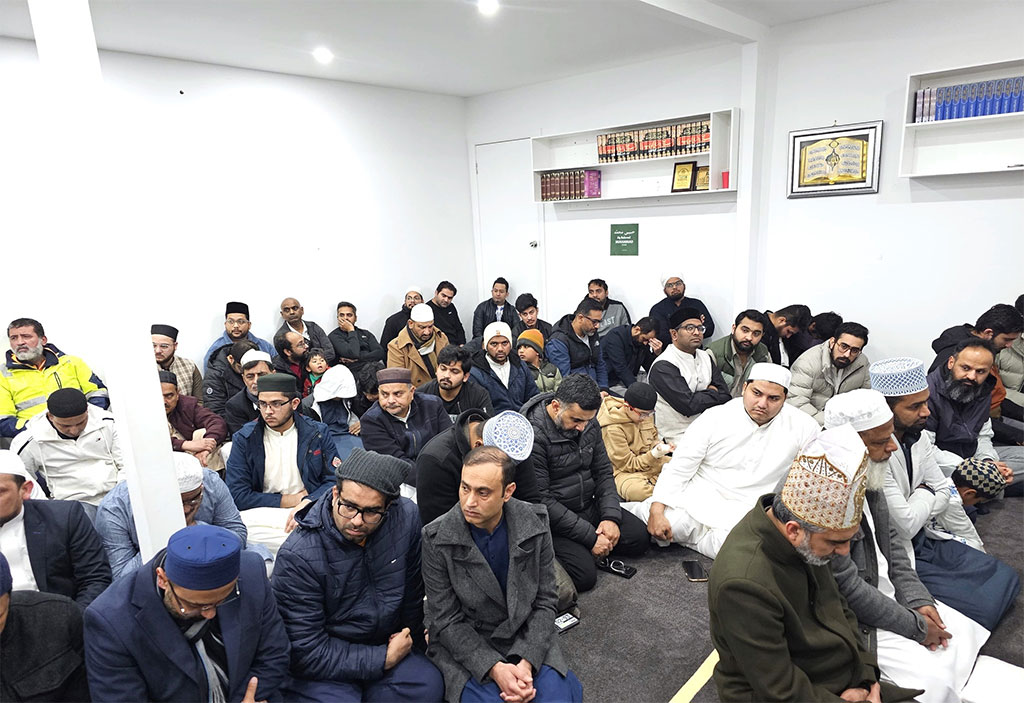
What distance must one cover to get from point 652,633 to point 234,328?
4411mm

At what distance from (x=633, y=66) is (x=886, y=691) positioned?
592cm

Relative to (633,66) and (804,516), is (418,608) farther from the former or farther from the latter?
(633,66)

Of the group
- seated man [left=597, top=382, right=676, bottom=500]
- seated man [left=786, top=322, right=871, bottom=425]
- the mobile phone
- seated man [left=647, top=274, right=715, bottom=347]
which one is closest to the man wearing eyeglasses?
seated man [left=647, top=274, right=715, bottom=347]

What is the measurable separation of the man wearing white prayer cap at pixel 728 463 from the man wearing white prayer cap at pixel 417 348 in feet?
8.31

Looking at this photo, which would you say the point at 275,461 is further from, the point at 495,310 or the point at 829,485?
the point at 495,310

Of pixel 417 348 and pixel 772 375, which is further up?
pixel 772 375

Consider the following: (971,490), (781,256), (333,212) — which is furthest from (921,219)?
(333,212)

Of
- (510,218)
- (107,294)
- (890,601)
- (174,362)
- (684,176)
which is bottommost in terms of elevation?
(890,601)

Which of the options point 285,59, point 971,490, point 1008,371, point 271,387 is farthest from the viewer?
point 285,59

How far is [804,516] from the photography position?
1692 mm

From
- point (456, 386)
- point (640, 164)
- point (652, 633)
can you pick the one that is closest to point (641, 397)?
point (456, 386)

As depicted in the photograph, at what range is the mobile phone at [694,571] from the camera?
3158 mm

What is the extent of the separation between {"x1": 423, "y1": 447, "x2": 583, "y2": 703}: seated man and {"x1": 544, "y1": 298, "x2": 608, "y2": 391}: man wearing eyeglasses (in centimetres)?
329

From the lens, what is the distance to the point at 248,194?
5914 mm
